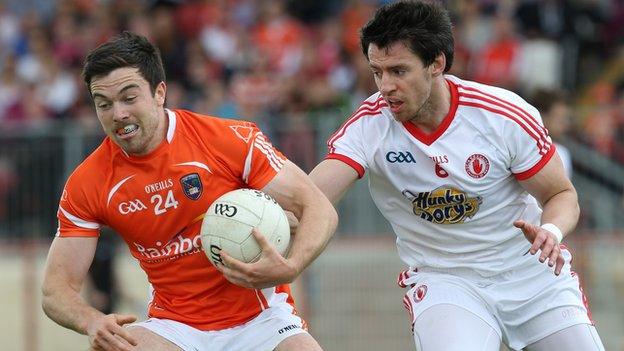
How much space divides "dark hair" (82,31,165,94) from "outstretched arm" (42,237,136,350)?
0.91m

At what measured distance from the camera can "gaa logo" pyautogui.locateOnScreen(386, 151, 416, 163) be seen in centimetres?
738

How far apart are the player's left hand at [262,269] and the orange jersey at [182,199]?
554 millimetres

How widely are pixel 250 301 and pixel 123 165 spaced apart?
1.04 metres

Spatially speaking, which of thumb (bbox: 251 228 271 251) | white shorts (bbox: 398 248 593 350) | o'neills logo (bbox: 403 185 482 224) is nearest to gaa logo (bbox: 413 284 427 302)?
white shorts (bbox: 398 248 593 350)

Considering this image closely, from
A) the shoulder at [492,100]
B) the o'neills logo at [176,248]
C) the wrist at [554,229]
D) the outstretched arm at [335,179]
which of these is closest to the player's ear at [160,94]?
the o'neills logo at [176,248]

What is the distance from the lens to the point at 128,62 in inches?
280

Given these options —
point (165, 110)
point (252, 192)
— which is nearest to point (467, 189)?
point (252, 192)

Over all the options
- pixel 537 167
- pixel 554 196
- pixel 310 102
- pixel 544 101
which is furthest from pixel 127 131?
pixel 310 102

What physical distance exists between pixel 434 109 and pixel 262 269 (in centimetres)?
144

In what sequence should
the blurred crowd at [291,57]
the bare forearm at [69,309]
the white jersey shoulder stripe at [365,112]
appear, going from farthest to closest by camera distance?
the blurred crowd at [291,57], the white jersey shoulder stripe at [365,112], the bare forearm at [69,309]

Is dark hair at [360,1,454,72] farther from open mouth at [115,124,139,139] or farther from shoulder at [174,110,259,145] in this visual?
open mouth at [115,124,139,139]

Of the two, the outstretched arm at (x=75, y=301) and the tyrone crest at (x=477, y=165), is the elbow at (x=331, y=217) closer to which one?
the tyrone crest at (x=477, y=165)

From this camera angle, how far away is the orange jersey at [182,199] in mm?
7246

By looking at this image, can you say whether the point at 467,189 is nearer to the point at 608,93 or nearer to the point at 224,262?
the point at 224,262
